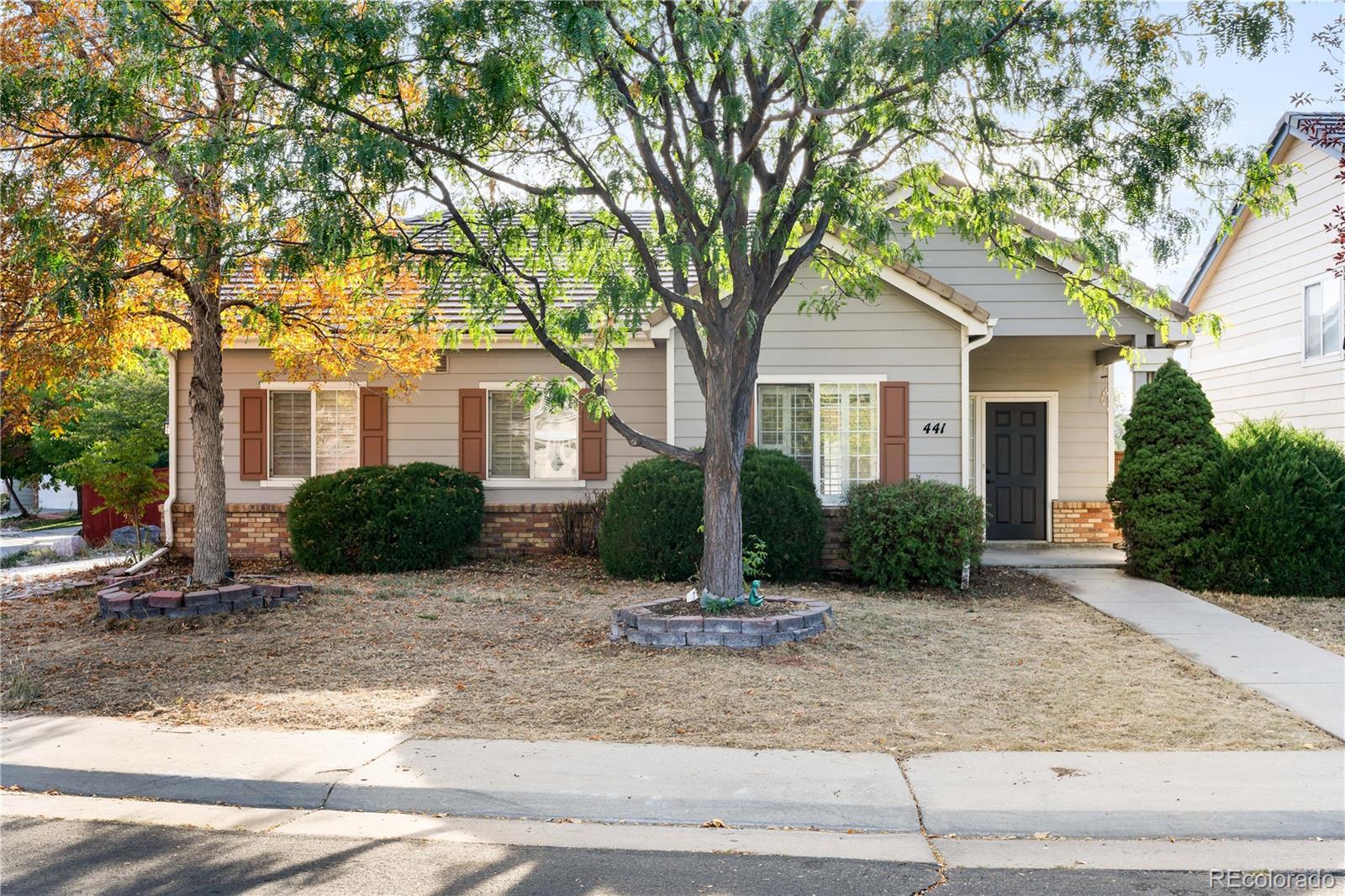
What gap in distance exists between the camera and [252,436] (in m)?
15.3

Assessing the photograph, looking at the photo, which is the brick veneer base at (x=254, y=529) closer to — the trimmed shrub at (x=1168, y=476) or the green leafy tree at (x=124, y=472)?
the green leafy tree at (x=124, y=472)

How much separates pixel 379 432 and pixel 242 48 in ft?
26.7

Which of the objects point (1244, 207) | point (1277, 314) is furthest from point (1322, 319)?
point (1244, 207)

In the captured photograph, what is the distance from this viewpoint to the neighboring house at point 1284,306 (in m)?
15.0

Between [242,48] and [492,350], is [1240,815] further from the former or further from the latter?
[492,350]

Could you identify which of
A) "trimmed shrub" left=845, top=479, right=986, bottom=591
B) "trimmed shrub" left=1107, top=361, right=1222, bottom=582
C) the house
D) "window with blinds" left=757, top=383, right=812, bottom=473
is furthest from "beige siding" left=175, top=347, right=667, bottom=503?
"trimmed shrub" left=1107, top=361, right=1222, bottom=582

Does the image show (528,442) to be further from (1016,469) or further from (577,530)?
(1016,469)

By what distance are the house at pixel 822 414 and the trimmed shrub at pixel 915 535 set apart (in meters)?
0.96

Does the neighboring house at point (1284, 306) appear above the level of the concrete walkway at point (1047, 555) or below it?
above

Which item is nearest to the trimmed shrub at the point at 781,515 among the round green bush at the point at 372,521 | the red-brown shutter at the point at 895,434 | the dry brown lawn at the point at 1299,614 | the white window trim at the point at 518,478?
the red-brown shutter at the point at 895,434

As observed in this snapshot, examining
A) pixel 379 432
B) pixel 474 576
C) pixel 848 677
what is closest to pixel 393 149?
pixel 848 677

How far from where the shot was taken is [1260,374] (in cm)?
1736

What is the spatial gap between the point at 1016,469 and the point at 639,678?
36.3 ft

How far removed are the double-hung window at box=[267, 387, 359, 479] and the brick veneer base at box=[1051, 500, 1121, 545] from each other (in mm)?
10750
